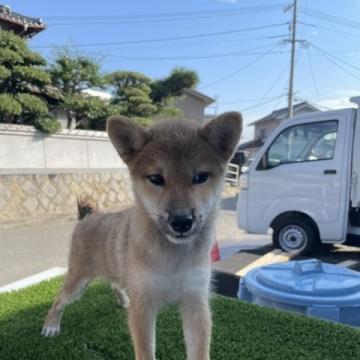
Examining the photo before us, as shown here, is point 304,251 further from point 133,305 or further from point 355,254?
point 133,305

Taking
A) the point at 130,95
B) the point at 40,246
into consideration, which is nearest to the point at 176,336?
the point at 40,246

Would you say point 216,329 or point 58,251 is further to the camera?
point 58,251

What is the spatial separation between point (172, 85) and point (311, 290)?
15.2 meters

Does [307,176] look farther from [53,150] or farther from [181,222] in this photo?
[53,150]

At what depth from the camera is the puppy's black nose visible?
6.06ft

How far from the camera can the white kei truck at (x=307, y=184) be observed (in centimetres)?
586

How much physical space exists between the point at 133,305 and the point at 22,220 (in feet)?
25.1

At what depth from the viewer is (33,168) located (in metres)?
9.64

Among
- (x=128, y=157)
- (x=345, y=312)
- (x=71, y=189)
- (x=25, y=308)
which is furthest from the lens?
(x=71, y=189)

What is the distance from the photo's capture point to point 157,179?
2.07 metres

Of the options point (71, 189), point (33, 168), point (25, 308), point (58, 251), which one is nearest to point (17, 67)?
point (33, 168)

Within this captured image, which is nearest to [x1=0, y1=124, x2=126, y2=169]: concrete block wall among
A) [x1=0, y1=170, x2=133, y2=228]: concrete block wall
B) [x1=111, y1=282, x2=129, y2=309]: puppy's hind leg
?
[x1=0, y1=170, x2=133, y2=228]: concrete block wall

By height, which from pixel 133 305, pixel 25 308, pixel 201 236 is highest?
pixel 201 236

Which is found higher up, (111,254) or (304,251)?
(111,254)
